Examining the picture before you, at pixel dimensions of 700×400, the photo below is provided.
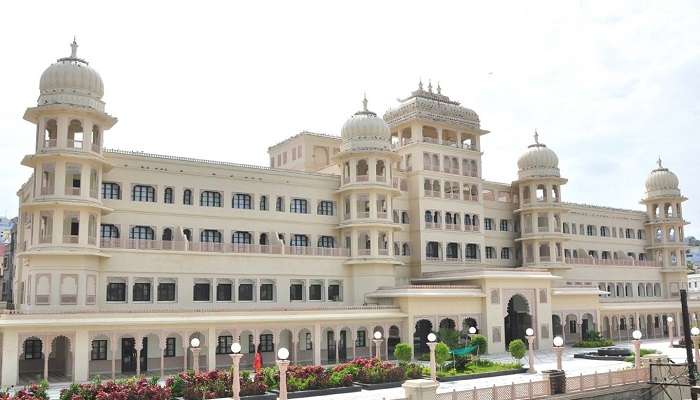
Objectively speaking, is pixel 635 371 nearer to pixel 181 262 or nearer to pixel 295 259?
pixel 295 259

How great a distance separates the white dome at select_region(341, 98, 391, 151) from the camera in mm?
43688

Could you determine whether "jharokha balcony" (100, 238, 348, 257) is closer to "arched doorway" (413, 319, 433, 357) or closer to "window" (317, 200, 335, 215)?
"window" (317, 200, 335, 215)

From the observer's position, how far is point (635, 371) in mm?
28531

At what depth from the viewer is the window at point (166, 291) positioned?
36.9 metres

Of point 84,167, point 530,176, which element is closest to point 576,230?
point 530,176

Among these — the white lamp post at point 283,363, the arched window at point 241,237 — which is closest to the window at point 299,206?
the arched window at point 241,237

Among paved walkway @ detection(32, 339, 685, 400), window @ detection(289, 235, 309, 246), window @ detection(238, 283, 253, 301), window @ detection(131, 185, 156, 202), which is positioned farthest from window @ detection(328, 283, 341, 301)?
window @ detection(131, 185, 156, 202)

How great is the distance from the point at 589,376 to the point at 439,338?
12.9 meters

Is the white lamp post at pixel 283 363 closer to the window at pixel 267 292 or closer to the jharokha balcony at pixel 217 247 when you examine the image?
the jharokha balcony at pixel 217 247

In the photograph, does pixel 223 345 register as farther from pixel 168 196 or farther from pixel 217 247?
pixel 168 196

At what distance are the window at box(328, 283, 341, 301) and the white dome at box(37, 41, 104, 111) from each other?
17587mm

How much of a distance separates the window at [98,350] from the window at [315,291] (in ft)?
42.4

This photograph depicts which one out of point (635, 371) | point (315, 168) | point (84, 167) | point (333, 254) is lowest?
point (635, 371)

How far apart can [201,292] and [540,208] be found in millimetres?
28716
